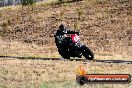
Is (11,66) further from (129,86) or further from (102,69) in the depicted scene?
(129,86)

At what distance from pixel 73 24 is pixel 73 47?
87.2 ft

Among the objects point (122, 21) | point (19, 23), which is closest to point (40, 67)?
point (122, 21)

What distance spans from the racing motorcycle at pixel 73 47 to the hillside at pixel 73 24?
36.9 ft

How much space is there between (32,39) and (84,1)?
56.0ft

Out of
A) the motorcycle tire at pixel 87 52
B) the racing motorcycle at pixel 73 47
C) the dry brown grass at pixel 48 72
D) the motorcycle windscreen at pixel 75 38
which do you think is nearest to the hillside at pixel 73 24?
the racing motorcycle at pixel 73 47

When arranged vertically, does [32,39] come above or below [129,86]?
below

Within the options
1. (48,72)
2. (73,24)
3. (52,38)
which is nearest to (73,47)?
(48,72)

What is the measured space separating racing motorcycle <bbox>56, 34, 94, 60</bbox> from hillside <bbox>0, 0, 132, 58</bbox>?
11258 mm

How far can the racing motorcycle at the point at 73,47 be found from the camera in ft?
73.4

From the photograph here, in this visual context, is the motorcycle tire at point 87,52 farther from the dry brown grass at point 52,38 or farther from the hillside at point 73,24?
the hillside at point 73,24

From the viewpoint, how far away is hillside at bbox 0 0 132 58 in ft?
130

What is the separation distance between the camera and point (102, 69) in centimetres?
1931

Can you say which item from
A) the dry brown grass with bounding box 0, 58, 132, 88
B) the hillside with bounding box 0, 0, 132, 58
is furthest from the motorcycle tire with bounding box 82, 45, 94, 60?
the hillside with bounding box 0, 0, 132, 58

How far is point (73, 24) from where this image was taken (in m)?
49.2
